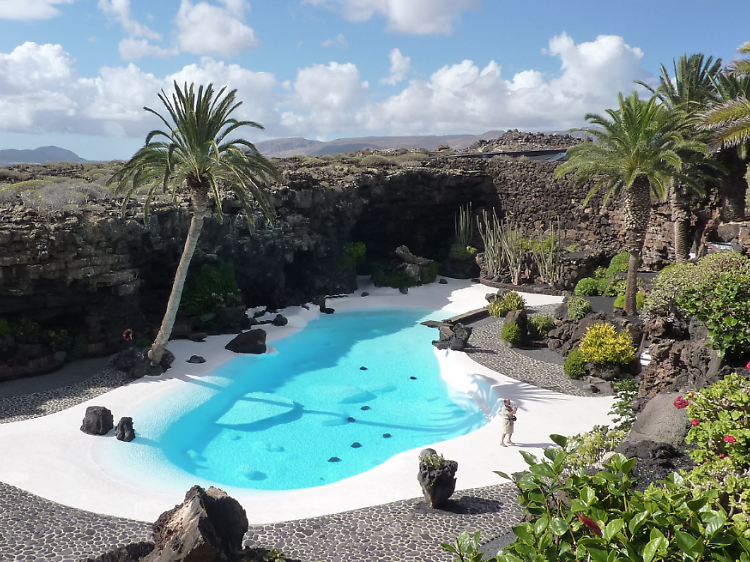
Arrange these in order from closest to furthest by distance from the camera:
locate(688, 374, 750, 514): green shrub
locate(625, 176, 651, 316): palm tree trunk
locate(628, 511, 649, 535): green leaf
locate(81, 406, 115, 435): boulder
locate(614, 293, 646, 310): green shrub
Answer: locate(628, 511, 649, 535): green leaf < locate(688, 374, 750, 514): green shrub < locate(81, 406, 115, 435): boulder < locate(625, 176, 651, 316): palm tree trunk < locate(614, 293, 646, 310): green shrub

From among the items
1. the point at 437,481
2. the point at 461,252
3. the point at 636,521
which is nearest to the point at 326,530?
the point at 437,481

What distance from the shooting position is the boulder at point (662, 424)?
871 centimetres

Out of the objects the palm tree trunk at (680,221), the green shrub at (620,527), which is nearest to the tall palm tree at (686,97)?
the palm tree trunk at (680,221)

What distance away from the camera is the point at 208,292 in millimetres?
18625

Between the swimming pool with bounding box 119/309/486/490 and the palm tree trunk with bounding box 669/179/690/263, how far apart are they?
1192 cm

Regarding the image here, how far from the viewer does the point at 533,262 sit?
25781 mm

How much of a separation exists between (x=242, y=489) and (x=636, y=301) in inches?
520

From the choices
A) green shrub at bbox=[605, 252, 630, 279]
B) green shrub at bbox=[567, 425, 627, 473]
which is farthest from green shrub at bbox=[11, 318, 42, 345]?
green shrub at bbox=[605, 252, 630, 279]

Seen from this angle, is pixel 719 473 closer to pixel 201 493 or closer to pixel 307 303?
pixel 201 493

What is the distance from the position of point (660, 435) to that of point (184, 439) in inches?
388

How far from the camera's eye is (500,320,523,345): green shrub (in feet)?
58.1

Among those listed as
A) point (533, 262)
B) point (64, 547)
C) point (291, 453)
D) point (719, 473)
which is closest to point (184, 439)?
point (291, 453)

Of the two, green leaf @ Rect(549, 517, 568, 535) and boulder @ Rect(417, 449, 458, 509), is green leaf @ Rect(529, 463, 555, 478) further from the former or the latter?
boulder @ Rect(417, 449, 458, 509)

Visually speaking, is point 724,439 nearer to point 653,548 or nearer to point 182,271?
point 653,548
